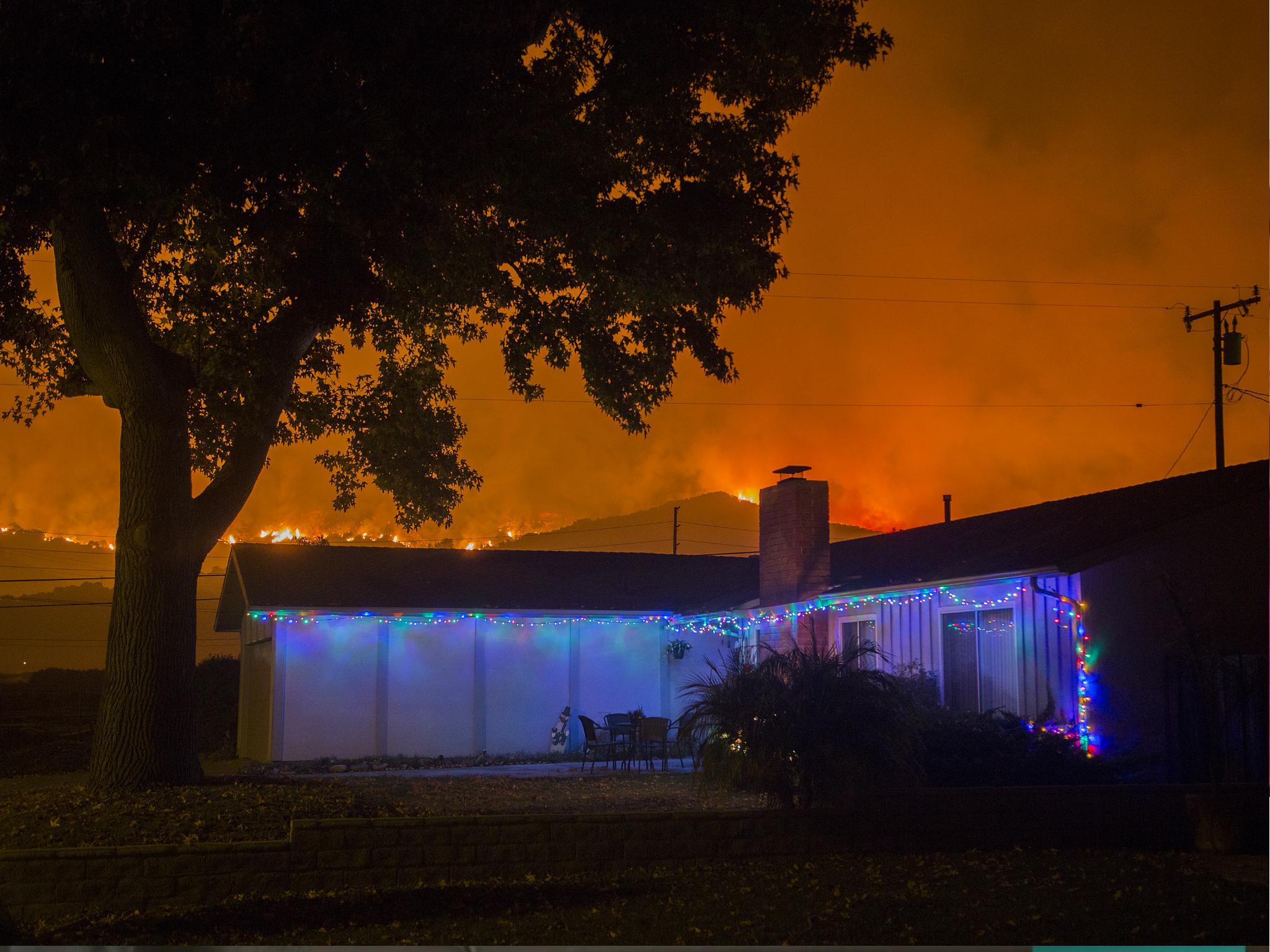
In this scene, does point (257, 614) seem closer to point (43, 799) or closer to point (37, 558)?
point (43, 799)

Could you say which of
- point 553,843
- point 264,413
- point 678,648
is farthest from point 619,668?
point 553,843

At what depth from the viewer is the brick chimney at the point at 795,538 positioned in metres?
19.1

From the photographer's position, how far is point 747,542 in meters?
98.1

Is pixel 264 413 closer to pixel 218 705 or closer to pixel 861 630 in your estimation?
pixel 861 630

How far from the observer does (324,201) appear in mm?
12641

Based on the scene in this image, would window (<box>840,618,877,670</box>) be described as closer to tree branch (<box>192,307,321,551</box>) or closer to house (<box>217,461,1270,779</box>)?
house (<box>217,461,1270,779</box>)

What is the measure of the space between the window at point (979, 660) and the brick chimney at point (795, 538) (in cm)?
257

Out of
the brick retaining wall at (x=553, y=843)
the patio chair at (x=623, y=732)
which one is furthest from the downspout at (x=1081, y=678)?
the patio chair at (x=623, y=732)

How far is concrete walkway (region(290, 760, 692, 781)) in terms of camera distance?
62.7ft

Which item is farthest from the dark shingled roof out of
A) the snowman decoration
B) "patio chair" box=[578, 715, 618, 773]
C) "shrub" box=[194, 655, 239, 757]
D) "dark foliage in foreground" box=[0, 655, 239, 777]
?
"patio chair" box=[578, 715, 618, 773]

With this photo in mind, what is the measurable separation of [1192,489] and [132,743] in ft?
43.8

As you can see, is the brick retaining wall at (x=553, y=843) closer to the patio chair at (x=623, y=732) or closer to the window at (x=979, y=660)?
the window at (x=979, y=660)

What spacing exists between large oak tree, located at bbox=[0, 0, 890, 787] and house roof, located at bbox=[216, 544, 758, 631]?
6679 mm

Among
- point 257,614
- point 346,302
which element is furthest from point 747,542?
point 346,302
